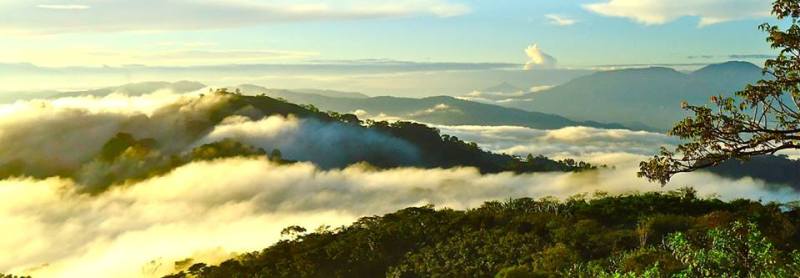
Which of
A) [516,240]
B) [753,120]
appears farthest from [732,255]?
[516,240]

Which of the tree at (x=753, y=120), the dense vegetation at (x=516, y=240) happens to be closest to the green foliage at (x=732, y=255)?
the tree at (x=753, y=120)

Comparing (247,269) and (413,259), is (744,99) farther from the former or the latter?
(247,269)

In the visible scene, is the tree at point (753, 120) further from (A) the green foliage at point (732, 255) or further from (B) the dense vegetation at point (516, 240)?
(B) the dense vegetation at point (516, 240)

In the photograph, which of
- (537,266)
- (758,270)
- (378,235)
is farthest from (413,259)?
(758,270)

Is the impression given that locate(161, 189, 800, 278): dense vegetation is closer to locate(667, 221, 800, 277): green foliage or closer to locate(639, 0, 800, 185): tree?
locate(667, 221, 800, 277): green foliage

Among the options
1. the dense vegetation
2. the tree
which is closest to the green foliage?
the tree

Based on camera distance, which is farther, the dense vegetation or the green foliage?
the dense vegetation

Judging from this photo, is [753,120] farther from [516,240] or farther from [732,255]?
[516,240]
